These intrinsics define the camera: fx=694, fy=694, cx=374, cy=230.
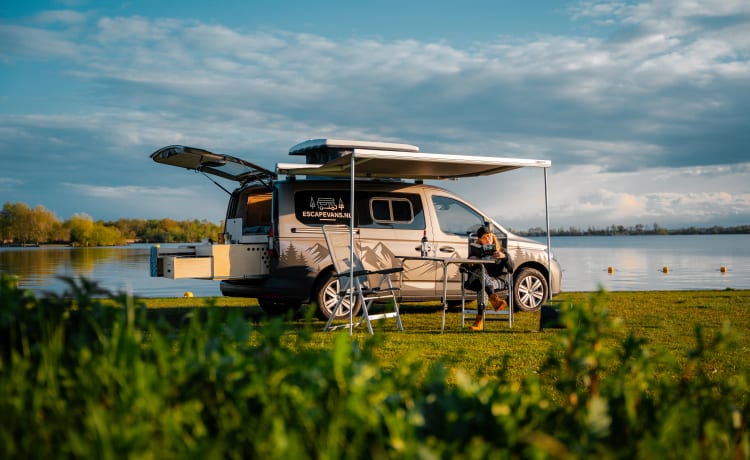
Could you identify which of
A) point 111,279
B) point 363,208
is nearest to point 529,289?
point 363,208

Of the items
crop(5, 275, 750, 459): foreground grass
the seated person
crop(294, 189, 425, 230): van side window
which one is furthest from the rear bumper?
crop(5, 275, 750, 459): foreground grass

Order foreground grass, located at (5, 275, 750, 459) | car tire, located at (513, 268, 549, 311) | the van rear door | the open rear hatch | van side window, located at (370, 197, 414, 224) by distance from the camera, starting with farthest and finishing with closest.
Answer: car tire, located at (513, 268, 549, 311)
van side window, located at (370, 197, 414, 224)
the van rear door
the open rear hatch
foreground grass, located at (5, 275, 750, 459)

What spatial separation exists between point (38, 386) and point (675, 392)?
1.98 metres

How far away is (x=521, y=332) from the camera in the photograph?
8445 mm

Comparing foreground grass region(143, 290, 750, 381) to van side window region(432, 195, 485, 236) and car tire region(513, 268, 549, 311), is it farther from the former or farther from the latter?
van side window region(432, 195, 485, 236)

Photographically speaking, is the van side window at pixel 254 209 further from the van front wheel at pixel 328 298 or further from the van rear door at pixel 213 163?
the van front wheel at pixel 328 298

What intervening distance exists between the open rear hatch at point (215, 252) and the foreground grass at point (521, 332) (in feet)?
2.14

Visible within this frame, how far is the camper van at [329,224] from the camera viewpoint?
9.06 meters

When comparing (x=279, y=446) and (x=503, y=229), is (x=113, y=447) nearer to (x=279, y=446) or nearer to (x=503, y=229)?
(x=279, y=446)

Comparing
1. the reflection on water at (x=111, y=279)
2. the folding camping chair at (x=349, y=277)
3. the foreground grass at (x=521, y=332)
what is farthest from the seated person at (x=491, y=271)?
the reflection on water at (x=111, y=279)

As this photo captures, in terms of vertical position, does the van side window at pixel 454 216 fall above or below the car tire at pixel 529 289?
above

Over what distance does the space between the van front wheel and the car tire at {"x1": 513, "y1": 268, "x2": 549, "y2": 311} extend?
8.58 feet

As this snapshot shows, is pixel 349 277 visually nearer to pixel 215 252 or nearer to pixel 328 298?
pixel 328 298

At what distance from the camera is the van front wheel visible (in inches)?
363
